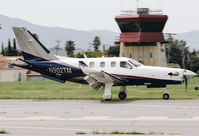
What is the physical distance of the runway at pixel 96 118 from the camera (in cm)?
1483

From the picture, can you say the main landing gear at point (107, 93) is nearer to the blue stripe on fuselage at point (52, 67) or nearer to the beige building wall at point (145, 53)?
the blue stripe on fuselage at point (52, 67)

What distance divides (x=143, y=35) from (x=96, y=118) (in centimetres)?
5365

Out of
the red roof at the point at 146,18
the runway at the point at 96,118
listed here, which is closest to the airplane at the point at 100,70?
the runway at the point at 96,118

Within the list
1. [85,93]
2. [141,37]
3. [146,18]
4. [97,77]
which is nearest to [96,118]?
[97,77]

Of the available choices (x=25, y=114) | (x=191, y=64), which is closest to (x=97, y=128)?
(x=25, y=114)

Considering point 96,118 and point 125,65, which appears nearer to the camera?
point 96,118

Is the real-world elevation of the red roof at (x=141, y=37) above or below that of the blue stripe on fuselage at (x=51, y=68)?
above

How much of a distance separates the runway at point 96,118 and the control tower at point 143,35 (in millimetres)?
46047

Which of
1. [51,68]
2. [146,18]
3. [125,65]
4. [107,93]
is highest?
[146,18]

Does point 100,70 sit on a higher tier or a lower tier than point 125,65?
lower

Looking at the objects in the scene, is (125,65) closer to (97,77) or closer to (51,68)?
(97,77)

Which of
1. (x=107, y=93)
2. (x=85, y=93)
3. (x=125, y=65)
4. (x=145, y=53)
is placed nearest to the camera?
(x=107, y=93)

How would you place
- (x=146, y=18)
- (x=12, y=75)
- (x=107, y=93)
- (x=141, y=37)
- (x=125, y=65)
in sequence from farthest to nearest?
(x=12, y=75), (x=141, y=37), (x=146, y=18), (x=125, y=65), (x=107, y=93)

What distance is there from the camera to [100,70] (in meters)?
25.5
